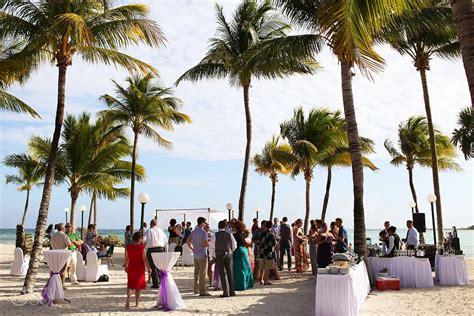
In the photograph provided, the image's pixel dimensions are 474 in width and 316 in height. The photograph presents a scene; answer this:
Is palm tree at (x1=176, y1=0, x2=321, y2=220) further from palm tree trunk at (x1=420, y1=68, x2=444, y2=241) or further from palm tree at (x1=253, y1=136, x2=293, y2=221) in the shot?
palm tree at (x1=253, y1=136, x2=293, y2=221)

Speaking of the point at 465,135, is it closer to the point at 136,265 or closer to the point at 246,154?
the point at 246,154

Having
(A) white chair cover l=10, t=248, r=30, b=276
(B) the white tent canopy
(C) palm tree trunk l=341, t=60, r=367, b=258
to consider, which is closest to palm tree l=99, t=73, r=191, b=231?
(B) the white tent canopy

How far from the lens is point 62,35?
1144cm

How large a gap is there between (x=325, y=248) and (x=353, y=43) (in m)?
6.50

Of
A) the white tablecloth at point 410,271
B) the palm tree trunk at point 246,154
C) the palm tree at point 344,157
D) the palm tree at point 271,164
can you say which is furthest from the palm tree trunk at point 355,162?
the palm tree at point 271,164

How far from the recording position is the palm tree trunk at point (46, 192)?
36.2 feet

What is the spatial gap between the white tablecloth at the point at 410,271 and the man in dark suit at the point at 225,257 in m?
3.48

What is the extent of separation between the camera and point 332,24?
637cm

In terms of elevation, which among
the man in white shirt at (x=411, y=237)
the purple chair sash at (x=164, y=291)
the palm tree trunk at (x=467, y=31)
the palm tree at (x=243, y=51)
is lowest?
the purple chair sash at (x=164, y=291)

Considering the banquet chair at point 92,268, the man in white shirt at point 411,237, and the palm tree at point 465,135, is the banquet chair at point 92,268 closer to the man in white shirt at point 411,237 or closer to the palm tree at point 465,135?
the man in white shirt at point 411,237

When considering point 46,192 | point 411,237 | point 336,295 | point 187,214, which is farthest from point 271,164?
point 336,295

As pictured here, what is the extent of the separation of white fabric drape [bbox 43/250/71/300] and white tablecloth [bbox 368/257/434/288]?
272 inches

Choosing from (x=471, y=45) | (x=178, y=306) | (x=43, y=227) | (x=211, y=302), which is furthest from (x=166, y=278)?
(x=471, y=45)

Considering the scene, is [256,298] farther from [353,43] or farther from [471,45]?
[471,45]
